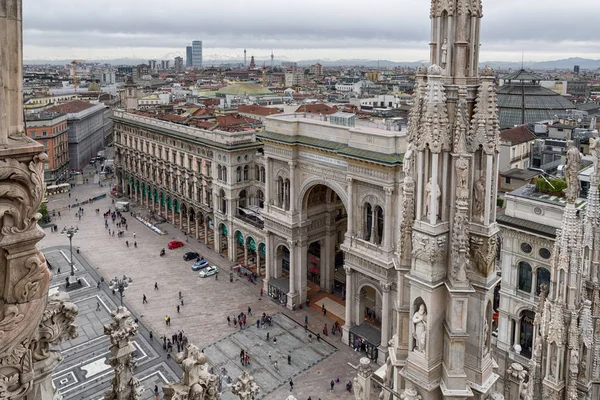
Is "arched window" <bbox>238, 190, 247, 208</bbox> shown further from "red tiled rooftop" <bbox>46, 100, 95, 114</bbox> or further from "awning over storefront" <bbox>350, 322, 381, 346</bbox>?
"red tiled rooftop" <bbox>46, 100, 95, 114</bbox>

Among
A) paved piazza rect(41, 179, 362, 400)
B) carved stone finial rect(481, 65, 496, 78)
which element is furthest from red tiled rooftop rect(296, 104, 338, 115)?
carved stone finial rect(481, 65, 496, 78)

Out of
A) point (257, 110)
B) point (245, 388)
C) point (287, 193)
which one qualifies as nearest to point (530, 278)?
point (287, 193)

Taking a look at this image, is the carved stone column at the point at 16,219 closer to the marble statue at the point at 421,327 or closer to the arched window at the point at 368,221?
the marble statue at the point at 421,327

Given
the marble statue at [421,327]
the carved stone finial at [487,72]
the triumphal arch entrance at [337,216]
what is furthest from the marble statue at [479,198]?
the triumphal arch entrance at [337,216]

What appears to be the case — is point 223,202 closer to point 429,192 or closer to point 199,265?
point 199,265

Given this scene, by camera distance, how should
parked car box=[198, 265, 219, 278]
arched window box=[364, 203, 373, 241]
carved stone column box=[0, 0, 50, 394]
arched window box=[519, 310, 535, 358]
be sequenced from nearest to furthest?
carved stone column box=[0, 0, 50, 394] → arched window box=[519, 310, 535, 358] → arched window box=[364, 203, 373, 241] → parked car box=[198, 265, 219, 278]

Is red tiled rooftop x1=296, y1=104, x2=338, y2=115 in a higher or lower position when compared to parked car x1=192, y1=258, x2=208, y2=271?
higher

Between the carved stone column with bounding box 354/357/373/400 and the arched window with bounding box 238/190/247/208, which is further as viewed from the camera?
the arched window with bounding box 238/190/247/208
